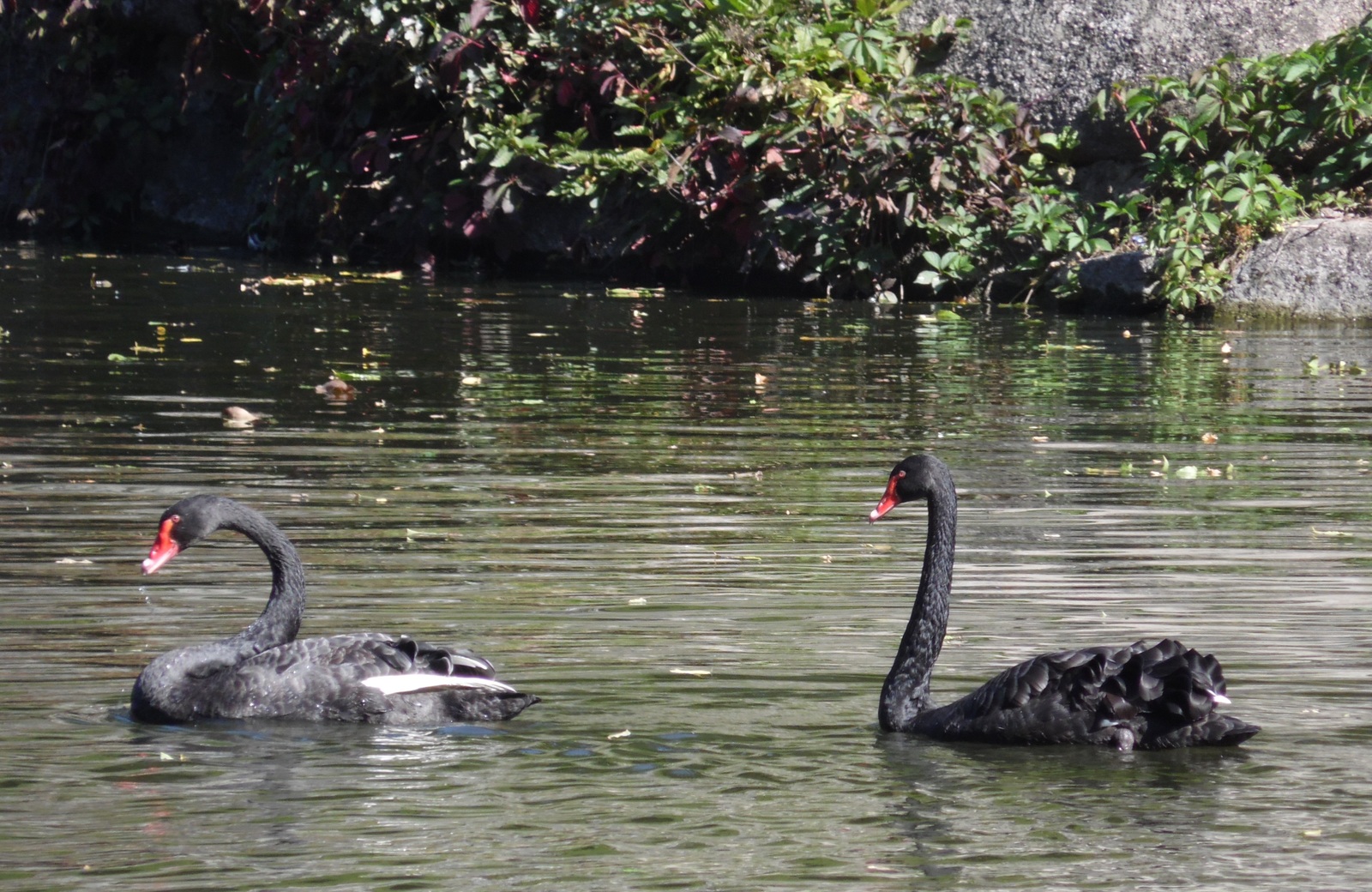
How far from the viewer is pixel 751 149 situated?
1753 centimetres

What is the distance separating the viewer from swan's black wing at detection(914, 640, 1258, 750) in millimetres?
4641

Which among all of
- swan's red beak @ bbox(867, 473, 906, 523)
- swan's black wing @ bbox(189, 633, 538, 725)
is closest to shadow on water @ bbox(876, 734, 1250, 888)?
swan's red beak @ bbox(867, 473, 906, 523)

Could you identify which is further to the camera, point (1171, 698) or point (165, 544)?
point (165, 544)

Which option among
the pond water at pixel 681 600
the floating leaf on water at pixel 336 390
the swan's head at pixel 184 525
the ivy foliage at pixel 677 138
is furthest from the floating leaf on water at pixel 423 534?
the ivy foliage at pixel 677 138

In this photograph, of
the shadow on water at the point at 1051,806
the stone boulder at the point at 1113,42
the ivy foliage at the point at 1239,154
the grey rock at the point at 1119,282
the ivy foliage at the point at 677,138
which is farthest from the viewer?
the stone boulder at the point at 1113,42

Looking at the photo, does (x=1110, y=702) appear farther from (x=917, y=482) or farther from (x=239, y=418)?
(x=239, y=418)

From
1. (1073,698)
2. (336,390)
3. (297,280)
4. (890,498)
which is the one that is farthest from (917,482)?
(297,280)

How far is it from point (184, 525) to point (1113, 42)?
13.2 m

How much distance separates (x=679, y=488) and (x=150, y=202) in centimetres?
1712

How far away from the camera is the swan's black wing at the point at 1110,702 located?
4641 mm

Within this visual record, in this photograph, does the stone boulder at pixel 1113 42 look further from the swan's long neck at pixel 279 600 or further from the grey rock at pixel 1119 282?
the swan's long neck at pixel 279 600

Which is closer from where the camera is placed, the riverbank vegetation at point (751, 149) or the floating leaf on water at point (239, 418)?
the floating leaf on water at point (239, 418)

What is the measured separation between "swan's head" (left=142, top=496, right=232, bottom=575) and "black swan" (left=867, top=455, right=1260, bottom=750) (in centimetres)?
199

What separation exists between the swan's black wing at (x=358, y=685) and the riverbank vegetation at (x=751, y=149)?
11140 mm
